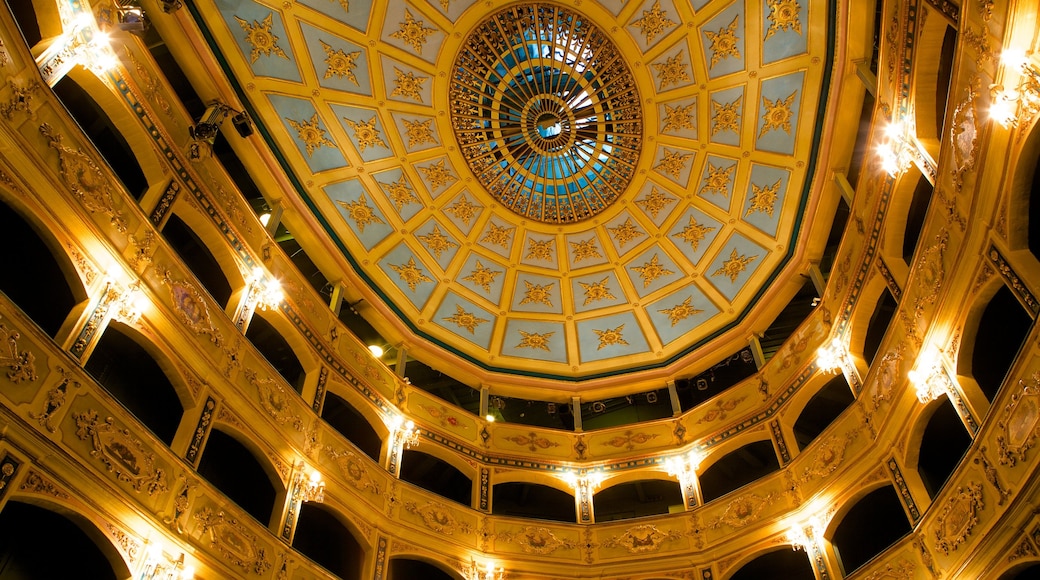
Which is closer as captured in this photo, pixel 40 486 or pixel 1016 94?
pixel 40 486

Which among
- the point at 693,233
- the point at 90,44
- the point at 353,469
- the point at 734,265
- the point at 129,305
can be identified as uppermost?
the point at 693,233

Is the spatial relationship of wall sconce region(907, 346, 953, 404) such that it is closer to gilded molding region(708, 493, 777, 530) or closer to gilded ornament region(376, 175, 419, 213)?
gilded molding region(708, 493, 777, 530)

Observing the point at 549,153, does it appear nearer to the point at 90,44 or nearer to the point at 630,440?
the point at 630,440

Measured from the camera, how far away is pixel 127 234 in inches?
410

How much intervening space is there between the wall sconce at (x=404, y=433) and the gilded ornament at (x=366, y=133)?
688cm

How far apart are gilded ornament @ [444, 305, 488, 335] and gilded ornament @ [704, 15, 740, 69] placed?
9336mm

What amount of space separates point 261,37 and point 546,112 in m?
7.03

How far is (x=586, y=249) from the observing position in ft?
62.5

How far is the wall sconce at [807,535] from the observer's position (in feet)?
42.2

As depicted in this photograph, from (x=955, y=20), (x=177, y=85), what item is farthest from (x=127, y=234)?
(x=955, y=20)

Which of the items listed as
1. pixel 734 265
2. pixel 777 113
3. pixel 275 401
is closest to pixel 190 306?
pixel 275 401

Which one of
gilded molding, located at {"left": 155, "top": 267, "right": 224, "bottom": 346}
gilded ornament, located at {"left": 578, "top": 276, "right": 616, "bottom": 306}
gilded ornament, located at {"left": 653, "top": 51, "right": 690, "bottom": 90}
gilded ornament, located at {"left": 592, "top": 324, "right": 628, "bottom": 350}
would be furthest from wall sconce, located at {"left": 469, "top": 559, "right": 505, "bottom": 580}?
gilded ornament, located at {"left": 653, "top": 51, "right": 690, "bottom": 90}

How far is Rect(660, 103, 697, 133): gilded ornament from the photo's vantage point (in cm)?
1678

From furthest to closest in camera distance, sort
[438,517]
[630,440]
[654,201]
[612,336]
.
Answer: [612,336] < [654,201] < [630,440] < [438,517]
